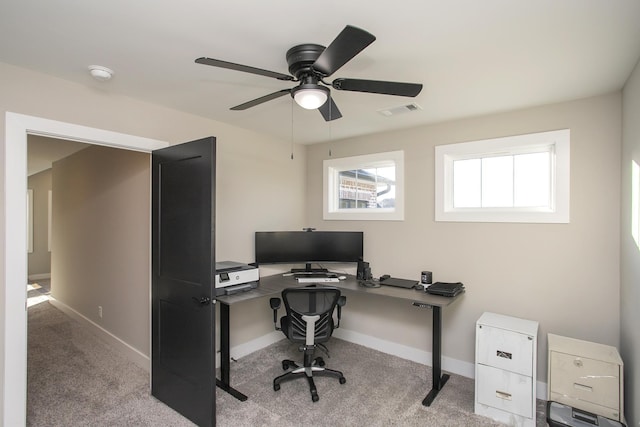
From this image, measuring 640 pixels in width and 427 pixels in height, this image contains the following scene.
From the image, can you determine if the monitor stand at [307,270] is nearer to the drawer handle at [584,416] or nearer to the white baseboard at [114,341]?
the white baseboard at [114,341]

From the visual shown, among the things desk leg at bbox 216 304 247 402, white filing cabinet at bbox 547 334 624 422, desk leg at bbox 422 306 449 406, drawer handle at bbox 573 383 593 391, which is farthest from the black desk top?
drawer handle at bbox 573 383 593 391

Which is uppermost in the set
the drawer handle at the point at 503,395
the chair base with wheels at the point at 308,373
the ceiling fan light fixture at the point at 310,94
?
the ceiling fan light fixture at the point at 310,94

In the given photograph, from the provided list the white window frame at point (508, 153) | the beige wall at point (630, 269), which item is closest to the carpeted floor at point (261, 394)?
the beige wall at point (630, 269)

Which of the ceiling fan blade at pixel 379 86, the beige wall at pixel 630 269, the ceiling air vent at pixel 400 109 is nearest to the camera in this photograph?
the ceiling fan blade at pixel 379 86

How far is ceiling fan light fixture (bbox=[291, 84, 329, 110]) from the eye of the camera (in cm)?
171

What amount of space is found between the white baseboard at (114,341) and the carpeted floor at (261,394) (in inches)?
2.3

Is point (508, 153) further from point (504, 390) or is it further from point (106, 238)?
point (106, 238)

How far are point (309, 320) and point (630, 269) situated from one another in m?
2.27

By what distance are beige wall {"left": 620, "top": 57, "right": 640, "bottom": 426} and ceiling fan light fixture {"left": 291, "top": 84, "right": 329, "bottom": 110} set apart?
6.14ft

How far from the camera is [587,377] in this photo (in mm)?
2164

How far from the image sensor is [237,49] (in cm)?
182

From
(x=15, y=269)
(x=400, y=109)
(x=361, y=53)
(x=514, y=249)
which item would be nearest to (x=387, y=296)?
(x=514, y=249)

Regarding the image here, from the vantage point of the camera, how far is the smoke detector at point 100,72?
2025 mm

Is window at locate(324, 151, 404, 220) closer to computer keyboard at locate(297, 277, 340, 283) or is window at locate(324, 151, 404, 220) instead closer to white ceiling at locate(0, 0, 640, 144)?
computer keyboard at locate(297, 277, 340, 283)
